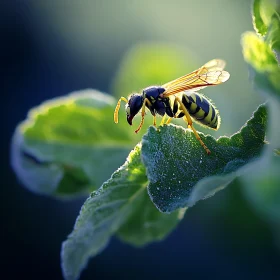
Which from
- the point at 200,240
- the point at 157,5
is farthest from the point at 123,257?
the point at 157,5

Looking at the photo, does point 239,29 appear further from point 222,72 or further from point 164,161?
point 164,161

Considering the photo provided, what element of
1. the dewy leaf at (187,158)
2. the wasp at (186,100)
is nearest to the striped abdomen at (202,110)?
the wasp at (186,100)

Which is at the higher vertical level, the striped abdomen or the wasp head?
the wasp head

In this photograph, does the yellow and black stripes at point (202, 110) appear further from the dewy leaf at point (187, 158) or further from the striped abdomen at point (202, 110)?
the dewy leaf at point (187, 158)

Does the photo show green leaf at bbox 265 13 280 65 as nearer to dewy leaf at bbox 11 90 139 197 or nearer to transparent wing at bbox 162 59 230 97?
transparent wing at bbox 162 59 230 97

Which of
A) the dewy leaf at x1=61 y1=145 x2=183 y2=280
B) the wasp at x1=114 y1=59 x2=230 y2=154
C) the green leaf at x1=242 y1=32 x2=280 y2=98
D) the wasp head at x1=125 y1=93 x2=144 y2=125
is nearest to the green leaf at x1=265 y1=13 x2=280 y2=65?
the green leaf at x1=242 y1=32 x2=280 y2=98
